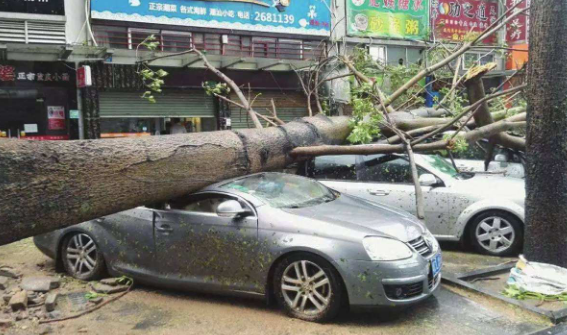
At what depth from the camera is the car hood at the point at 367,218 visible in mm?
4578

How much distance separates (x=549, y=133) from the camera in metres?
4.91

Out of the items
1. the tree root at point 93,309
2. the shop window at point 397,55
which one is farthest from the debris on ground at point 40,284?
the shop window at point 397,55

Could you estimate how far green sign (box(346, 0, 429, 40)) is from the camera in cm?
1769

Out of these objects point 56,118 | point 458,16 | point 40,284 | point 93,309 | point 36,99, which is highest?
point 458,16

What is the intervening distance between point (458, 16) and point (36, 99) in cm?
1511

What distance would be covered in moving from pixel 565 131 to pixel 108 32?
12.5 m

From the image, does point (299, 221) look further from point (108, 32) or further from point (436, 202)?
point (108, 32)

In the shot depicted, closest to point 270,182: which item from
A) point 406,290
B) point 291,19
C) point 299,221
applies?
point 299,221

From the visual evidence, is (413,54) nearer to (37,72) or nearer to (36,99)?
(37,72)

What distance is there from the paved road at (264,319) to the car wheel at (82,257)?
0.67 metres

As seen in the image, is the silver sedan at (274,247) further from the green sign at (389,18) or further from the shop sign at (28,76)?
the green sign at (389,18)

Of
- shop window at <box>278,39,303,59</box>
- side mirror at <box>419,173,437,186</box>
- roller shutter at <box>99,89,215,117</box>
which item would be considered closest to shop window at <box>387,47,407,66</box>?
shop window at <box>278,39,303,59</box>

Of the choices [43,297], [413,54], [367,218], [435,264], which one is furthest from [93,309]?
[413,54]

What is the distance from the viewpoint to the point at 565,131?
489 cm
